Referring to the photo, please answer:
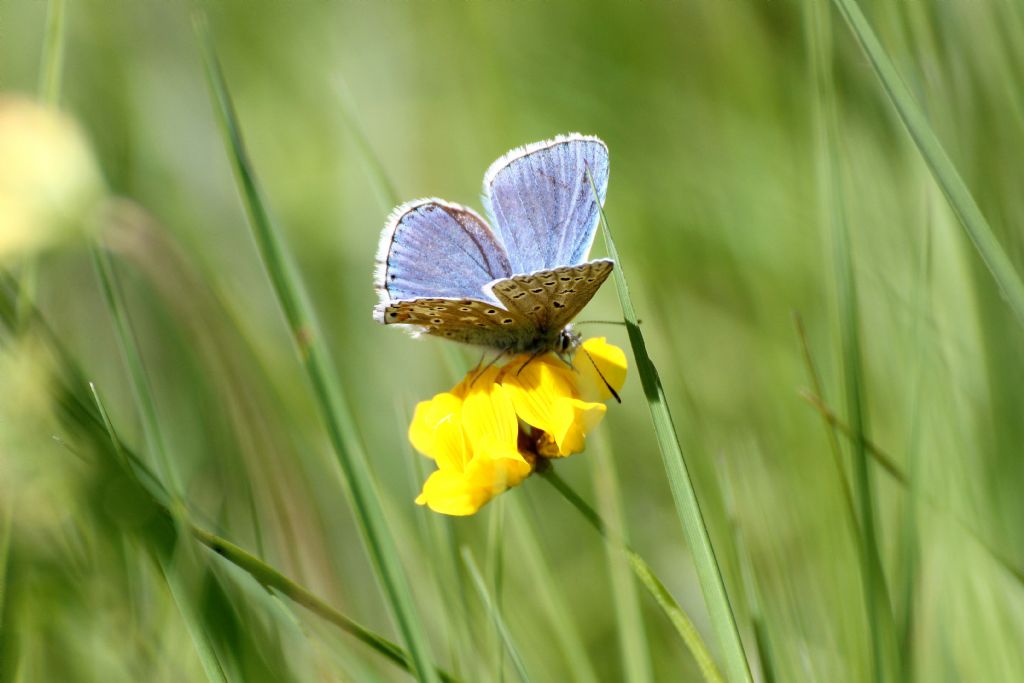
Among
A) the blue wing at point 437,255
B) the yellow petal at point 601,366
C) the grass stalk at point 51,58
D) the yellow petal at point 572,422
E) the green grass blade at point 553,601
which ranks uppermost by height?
the grass stalk at point 51,58

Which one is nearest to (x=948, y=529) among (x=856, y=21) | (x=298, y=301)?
(x=856, y=21)

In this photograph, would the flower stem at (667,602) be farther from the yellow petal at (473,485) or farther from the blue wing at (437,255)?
the blue wing at (437,255)

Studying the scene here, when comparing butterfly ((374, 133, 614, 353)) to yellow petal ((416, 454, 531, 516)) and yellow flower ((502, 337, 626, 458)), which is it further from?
yellow petal ((416, 454, 531, 516))

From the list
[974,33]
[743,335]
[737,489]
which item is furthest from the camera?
[743,335]

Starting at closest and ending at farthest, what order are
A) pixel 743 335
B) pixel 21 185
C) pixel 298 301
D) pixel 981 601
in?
pixel 298 301, pixel 981 601, pixel 21 185, pixel 743 335

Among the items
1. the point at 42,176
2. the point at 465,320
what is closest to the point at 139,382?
the point at 465,320

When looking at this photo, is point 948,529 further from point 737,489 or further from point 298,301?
point 298,301

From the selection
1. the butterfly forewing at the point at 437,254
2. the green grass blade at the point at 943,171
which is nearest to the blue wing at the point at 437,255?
the butterfly forewing at the point at 437,254
